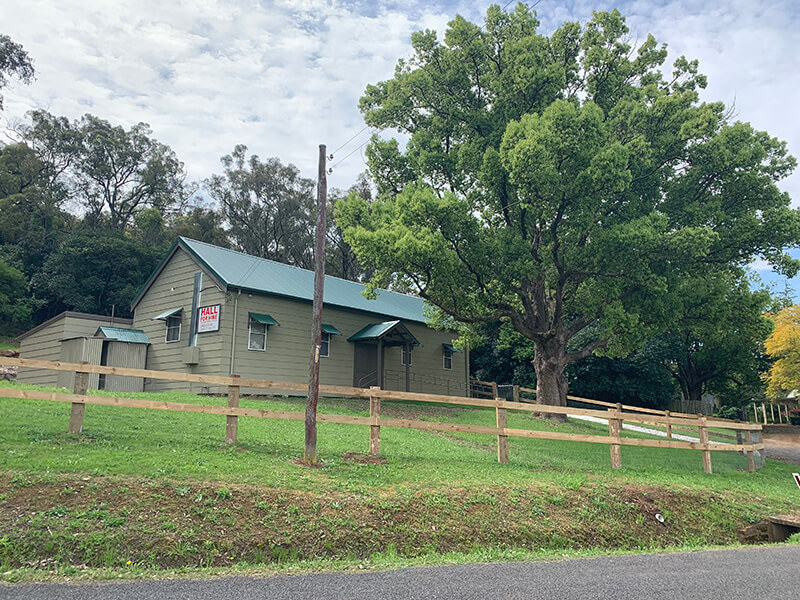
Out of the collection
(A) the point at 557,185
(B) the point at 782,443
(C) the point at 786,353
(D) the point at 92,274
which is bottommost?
(B) the point at 782,443

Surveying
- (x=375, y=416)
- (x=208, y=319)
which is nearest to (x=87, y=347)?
(x=208, y=319)

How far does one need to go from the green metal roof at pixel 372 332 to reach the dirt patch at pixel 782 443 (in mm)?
13886

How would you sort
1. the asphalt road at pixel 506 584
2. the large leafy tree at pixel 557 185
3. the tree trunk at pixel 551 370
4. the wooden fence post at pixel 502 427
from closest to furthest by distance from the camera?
the asphalt road at pixel 506 584
the wooden fence post at pixel 502 427
the large leafy tree at pixel 557 185
the tree trunk at pixel 551 370

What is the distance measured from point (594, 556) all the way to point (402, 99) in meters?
17.7

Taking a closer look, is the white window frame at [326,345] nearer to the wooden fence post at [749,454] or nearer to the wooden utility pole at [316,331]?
the wooden utility pole at [316,331]

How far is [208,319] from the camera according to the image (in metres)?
20.2

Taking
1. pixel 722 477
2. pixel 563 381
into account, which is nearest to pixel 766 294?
pixel 563 381

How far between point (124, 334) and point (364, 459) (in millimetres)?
15447

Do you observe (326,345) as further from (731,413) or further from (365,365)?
(731,413)

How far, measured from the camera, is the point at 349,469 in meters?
8.58

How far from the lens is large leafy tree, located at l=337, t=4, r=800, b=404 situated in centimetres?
1725

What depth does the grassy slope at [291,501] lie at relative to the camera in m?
5.58

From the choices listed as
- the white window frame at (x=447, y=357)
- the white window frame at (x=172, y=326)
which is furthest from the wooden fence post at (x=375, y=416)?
the white window frame at (x=447, y=357)

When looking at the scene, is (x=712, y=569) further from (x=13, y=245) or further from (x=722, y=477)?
(x=13, y=245)
